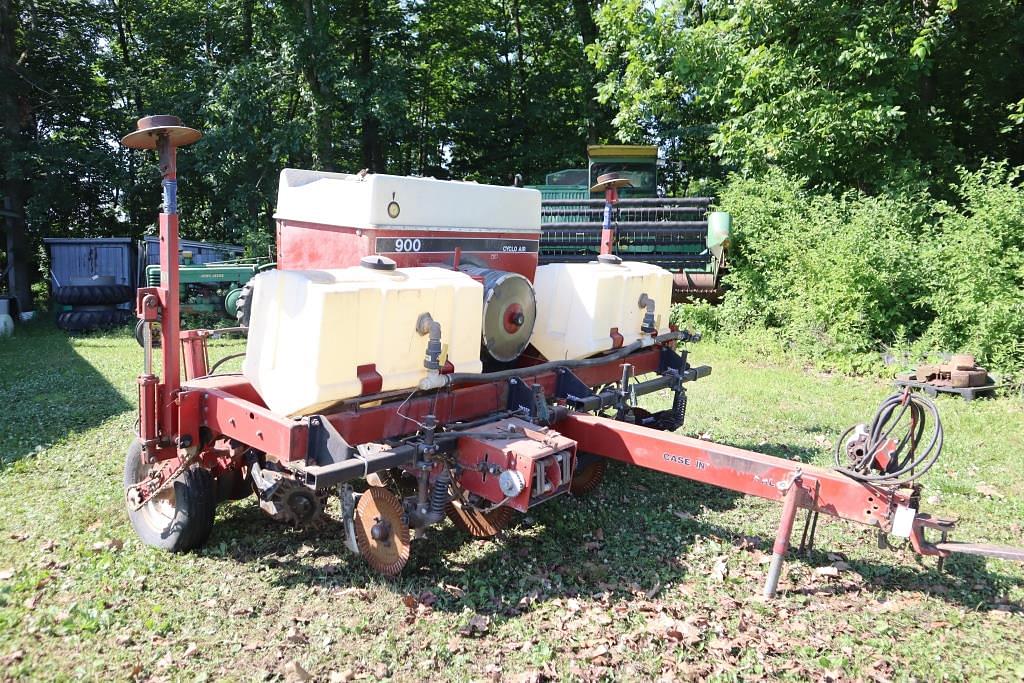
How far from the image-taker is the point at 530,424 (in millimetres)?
4191

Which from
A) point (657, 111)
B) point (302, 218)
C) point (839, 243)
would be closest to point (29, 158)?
point (657, 111)

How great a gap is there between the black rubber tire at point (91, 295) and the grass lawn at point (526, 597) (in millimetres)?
9365

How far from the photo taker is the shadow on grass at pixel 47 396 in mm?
6426

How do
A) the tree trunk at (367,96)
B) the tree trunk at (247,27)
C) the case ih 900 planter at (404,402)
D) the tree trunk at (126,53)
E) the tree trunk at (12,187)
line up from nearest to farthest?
the case ih 900 planter at (404,402), the tree trunk at (12,187), the tree trunk at (367,96), the tree trunk at (126,53), the tree trunk at (247,27)

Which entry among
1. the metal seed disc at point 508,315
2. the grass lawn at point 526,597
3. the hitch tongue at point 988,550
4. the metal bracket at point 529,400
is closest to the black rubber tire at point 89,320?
the grass lawn at point 526,597

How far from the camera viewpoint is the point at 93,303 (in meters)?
14.1

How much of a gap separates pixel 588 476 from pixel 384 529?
6.07 ft

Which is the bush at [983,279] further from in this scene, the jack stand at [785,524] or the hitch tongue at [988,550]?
the jack stand at [785,524]

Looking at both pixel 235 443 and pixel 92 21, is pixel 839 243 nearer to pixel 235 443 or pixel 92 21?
pixel 235 443

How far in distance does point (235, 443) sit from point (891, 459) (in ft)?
11.1

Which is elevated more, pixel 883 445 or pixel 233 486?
pixel 883 445

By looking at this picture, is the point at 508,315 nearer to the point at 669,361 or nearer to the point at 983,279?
the point at 669,361

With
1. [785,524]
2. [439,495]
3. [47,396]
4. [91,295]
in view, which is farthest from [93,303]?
[785,524]

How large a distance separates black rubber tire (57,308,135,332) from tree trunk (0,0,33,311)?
3.22 m
